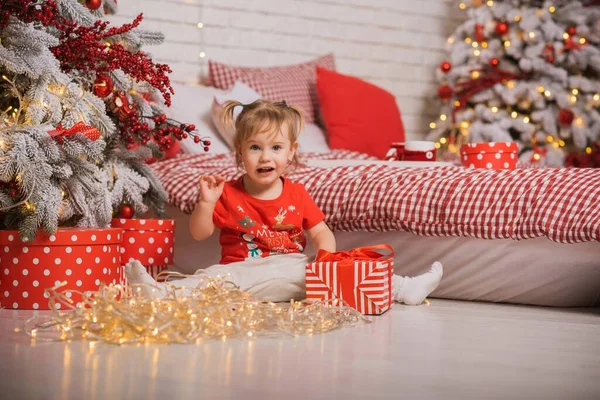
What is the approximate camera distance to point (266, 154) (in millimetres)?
2586

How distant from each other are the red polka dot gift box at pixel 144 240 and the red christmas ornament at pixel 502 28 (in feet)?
8.62

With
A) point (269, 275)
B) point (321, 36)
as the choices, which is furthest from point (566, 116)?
point (269, 275)

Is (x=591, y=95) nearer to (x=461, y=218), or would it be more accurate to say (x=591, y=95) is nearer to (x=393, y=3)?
(x=393, y=3)

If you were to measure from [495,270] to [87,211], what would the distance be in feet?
4.05

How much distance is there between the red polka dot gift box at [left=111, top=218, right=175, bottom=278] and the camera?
2840mm

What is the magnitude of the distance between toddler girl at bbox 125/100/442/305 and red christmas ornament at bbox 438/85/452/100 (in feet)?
7.98

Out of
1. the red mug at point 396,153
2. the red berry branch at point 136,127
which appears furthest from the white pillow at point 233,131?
the red berry branch at point 136,127

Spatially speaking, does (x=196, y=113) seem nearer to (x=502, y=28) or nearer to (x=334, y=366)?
(x=502, y=28)

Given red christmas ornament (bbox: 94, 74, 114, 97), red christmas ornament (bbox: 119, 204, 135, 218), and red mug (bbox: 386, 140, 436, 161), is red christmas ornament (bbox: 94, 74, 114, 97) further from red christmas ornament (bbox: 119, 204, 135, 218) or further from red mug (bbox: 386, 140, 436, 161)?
red mug (bbox: 386, 140, 436, 161)

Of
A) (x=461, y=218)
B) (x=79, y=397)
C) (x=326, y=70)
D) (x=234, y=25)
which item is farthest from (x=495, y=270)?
(x=234, y=25)

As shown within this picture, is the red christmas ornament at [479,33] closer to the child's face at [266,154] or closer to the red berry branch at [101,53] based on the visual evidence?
the child's face at [266,154]

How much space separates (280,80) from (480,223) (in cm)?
185

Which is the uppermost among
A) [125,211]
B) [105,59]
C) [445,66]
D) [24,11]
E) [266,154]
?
[445,66]

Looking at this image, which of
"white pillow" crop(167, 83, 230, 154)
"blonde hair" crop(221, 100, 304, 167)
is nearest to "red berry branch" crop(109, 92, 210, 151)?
"blonde hair" crop(221, 100, 304, 167)
